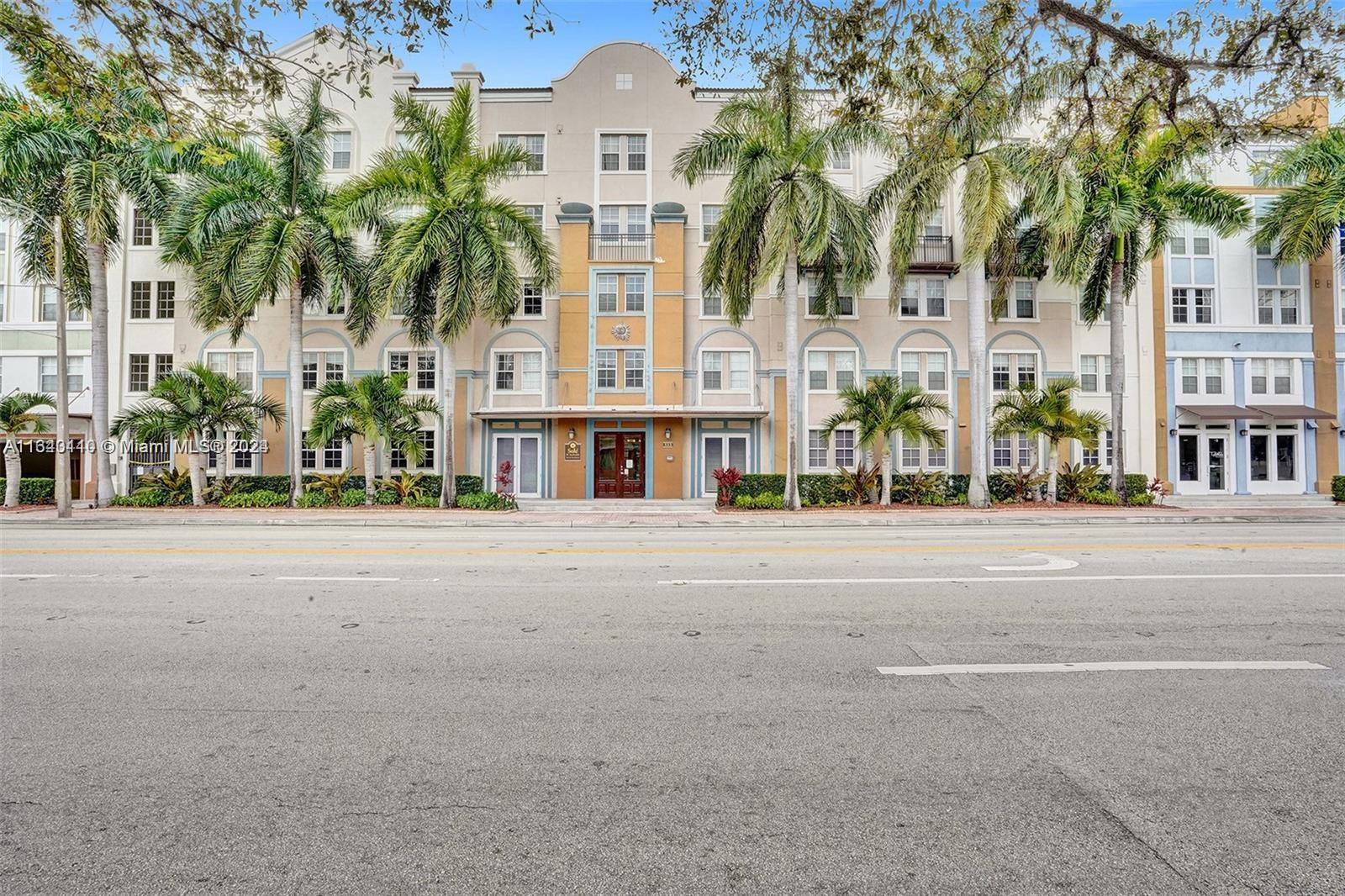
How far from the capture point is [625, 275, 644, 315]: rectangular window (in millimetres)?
26125

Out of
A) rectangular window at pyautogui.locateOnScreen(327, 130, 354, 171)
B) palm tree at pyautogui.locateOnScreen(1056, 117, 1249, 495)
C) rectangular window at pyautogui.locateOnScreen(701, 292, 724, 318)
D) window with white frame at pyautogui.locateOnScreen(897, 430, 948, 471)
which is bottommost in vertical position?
window with white frame at pyautogui.locateOnScreen(897, 430, 948, 471)

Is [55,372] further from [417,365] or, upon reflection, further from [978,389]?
[978,389]

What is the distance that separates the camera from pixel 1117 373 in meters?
23.8

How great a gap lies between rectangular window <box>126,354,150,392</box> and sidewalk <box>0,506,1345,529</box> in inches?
255

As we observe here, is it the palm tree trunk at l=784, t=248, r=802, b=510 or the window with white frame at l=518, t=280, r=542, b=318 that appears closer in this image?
the palm tree trunk at l=784, t=248, r=802, b=510

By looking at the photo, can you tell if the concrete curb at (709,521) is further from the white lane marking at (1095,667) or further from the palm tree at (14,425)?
the white lane marking at (1095,667)

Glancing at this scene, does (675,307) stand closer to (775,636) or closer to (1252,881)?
(775,636)

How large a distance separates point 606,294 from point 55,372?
67.3 ft

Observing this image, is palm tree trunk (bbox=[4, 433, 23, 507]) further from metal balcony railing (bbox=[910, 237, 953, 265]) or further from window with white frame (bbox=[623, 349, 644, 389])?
metal balcony railing (bbox=[910, 237, 953, 265])

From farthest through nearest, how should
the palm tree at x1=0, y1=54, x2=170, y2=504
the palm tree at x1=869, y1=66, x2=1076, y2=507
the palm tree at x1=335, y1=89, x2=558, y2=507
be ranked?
1. the palm tree at x1=335, y1=89, x2=558, y2=507
2. the palm tree at x1=0, y1=54, x2=170, y2=504
3. the palm tree at x1=869, y1=66, x2=1076, y2=507

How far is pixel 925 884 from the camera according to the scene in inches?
102

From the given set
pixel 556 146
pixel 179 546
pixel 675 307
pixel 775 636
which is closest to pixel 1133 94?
pixel 775 636

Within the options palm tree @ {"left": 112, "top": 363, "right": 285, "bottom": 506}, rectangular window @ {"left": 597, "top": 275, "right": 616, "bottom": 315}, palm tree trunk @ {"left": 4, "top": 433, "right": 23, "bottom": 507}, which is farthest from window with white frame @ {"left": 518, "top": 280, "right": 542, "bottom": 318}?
palm tree trunk @ {"left": 4, "top": 433, "right": 23, "bottom": 507}

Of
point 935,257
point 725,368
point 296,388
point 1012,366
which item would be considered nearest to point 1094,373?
point 1012,366
